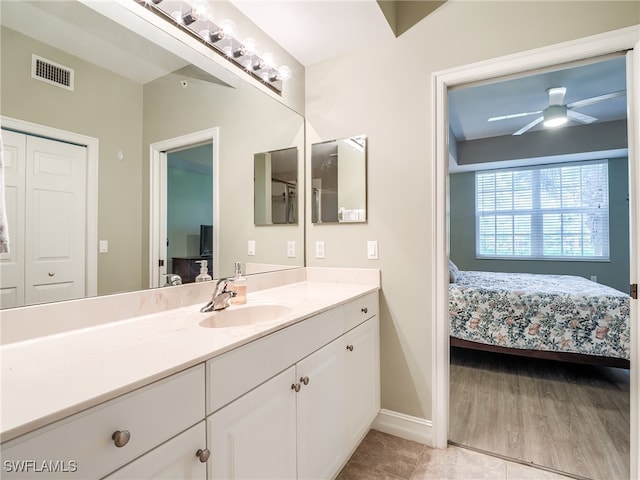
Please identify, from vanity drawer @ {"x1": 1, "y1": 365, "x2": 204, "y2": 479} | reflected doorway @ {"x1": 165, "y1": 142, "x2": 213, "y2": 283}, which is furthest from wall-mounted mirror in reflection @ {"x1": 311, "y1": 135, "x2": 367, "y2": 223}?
vanity drawer @ {"x1": 1, "y1": 365, "x2": 204, "y2": 479}

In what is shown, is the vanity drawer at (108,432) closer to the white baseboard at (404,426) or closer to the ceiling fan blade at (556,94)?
the white baseboard at (404,426)

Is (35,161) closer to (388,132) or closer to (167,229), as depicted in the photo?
(167,229)

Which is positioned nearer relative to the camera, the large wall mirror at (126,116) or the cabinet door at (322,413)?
the large wall mirror at (126,116)

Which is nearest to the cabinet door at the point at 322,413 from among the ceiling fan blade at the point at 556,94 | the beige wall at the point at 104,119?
the beige wall at the point at 104,119

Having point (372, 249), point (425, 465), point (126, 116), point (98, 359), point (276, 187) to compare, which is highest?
point (126, 116)

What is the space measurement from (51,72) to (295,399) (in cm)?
135

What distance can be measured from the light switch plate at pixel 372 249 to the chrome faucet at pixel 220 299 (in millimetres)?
910

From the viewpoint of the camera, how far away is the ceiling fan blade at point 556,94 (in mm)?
2971

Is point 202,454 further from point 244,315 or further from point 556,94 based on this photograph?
point 556,94

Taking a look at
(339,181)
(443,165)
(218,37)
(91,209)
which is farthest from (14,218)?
(443,165)

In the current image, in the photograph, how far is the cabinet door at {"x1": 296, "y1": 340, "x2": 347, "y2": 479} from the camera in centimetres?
119

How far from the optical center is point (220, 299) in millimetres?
1328

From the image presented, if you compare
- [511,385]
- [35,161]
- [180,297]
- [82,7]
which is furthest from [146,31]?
[511,385]

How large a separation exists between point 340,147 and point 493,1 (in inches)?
42.8
